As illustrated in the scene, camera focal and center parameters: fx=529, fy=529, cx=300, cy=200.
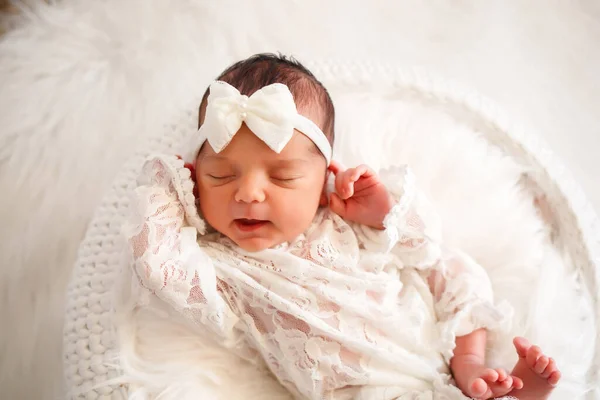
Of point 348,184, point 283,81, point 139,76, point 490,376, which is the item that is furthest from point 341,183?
point 139,76

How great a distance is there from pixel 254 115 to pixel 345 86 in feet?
1.61

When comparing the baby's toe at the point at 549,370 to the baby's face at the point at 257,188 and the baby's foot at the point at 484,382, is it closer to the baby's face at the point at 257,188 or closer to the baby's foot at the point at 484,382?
the baby's foot at the point at 484,382

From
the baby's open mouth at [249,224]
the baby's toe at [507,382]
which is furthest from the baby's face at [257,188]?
the baby's toe at [507,382]

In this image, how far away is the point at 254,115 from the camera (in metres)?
0.96

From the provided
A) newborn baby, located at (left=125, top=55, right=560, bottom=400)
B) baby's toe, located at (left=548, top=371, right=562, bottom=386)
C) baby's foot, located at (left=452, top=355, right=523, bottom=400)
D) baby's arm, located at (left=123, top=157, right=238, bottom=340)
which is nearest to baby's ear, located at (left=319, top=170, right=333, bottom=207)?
newborn baby, located at (left=125, top=55, right=560, bottom=400)

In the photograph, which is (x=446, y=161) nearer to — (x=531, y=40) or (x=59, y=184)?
(x=531, y=40)

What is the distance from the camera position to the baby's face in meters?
0.99

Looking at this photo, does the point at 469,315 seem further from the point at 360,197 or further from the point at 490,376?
the point at 360,197

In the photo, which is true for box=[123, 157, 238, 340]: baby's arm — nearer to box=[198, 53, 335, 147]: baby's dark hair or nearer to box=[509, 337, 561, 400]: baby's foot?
box=[198, 53, 335, 147]: baby's dark hair

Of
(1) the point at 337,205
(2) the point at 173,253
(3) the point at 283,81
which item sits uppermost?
(3) the point at 283,81

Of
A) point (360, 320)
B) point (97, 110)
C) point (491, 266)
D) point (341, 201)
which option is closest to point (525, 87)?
point (491, 266)

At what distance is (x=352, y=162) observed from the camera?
4.26ft

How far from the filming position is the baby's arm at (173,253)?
38.0 inches

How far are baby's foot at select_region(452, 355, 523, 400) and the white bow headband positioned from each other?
57cm
